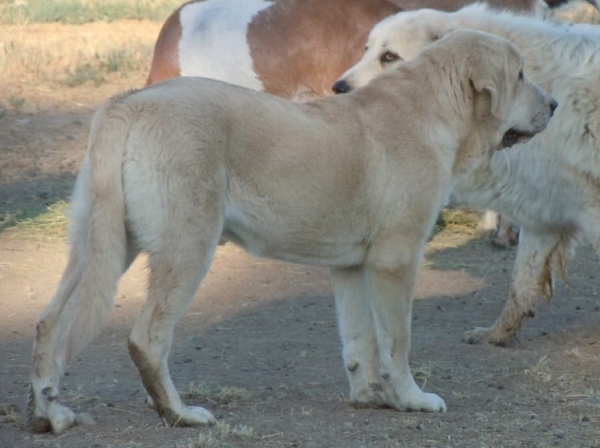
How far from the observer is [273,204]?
171 inches

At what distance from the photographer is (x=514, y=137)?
5016 mm

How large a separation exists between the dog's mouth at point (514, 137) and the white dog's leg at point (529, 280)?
1.17 m

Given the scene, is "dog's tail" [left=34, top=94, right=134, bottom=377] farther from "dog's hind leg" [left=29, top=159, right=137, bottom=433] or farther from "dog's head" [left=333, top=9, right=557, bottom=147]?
"dog's head" [left=333, top=9, right=557, bottom=147]

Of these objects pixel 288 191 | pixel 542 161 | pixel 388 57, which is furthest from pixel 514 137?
pixel 388 57

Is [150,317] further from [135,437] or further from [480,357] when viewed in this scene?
[480,357]

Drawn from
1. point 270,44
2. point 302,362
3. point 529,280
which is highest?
point 270,44

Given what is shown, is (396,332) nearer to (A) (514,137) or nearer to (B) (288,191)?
(B) (288,191)

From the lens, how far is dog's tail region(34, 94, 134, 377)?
4.06m

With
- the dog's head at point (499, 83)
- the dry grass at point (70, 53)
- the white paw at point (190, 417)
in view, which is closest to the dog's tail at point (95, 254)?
the white paw at point (190, 417)

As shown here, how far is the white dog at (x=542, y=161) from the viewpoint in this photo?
5711mm

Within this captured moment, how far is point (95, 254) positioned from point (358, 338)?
1.32 m

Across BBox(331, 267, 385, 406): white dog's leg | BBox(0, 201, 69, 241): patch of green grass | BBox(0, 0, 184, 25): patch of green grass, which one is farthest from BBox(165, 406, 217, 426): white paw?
BBox(0, 0, 184, 25): patch of green grass

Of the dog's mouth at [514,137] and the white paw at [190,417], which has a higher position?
the dog's mouth at [514,137]

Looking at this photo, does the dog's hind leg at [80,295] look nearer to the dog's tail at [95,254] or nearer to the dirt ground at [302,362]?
the dog's tail at [95,254]
